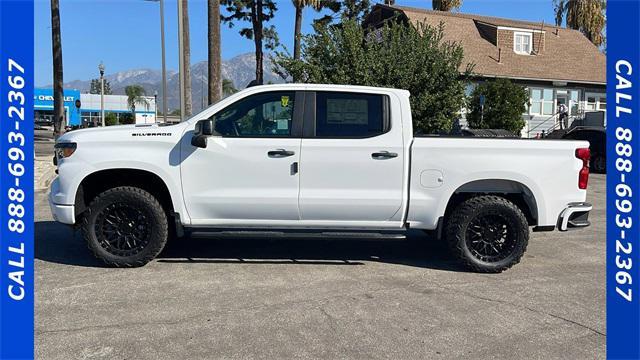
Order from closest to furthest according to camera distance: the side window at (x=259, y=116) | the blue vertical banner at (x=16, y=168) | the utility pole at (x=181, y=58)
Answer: the blue vertical banner at (x=16, y=168) < the side window at (x=259, y=116) < the utility pole at (x=181, y=58)

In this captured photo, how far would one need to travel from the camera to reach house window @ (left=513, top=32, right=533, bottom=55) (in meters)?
30.8

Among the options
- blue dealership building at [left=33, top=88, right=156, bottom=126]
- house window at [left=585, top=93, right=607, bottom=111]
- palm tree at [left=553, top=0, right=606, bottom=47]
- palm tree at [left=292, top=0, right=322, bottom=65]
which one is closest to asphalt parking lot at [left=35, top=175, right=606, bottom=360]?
palm tree at [left=292, top=0, right=322, bottom=65]

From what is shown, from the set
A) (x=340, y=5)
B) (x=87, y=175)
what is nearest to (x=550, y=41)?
(x=340, y=5)

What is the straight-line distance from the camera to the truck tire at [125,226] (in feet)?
17.2

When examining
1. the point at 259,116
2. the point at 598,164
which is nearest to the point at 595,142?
the point at 598,164

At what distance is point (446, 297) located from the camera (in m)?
4.72

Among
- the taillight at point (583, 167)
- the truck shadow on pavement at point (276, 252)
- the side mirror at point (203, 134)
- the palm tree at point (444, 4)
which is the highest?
the palm tree at point (444, 4)

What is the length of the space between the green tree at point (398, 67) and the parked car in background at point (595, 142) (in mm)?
4428

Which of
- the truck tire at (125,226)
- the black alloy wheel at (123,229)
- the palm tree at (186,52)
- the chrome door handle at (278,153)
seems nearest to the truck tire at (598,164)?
the palm tree at (186,52)

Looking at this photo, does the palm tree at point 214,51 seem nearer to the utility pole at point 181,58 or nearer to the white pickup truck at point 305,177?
the utility pole at point 181,58

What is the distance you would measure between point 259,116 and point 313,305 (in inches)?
83.2

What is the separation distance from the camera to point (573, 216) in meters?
5.48

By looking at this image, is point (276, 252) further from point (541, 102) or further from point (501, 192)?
point (541, 102)

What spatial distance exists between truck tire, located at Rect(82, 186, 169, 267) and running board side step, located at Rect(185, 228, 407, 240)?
414 mm
